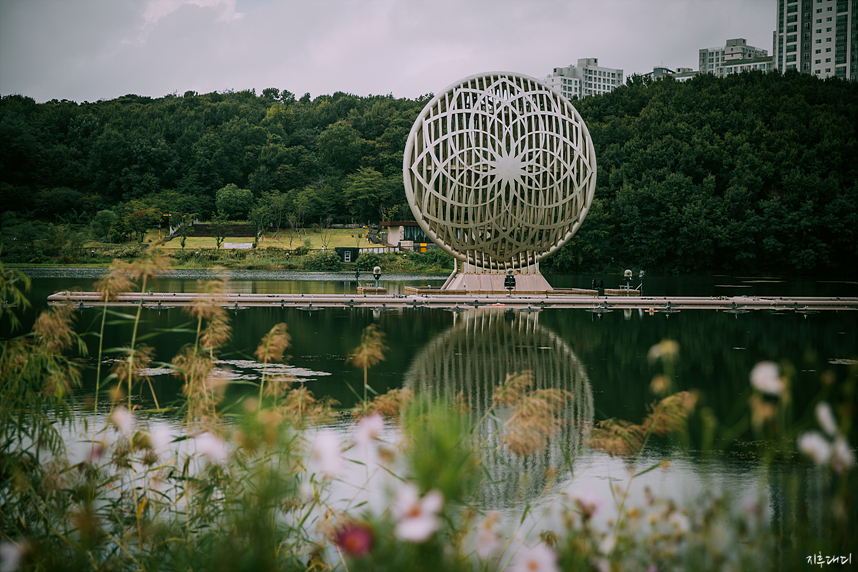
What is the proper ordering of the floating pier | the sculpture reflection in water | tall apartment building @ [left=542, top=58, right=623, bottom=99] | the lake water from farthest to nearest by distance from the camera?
tall apartment building @ [left=542, top=58, right=623, bottom=99]
the floating pier
the lake water
the sculpture reflection in water

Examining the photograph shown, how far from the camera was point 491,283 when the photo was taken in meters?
24.0

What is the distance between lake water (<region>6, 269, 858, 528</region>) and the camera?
6602 mm

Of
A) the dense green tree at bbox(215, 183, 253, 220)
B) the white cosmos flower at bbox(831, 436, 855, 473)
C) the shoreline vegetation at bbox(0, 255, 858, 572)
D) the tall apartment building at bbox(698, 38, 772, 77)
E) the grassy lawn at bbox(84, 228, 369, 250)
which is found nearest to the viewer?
the white cosmos flower at bbox(831, 436, 855, 473)

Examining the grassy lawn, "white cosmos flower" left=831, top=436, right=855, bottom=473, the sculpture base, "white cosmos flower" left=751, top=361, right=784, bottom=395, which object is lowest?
the sculpture base

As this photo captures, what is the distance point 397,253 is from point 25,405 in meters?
39.5

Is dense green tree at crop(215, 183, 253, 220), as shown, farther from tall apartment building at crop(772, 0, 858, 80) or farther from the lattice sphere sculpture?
tall apartment building at crop(772, 0, 858, 80)

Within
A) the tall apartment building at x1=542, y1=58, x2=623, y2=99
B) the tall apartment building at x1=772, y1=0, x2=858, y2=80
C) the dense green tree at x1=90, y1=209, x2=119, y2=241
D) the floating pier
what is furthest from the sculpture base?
the tall apartment building at x1=542, y1=58, x2=623, y2=99

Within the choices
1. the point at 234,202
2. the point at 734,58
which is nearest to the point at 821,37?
the point at 734,58

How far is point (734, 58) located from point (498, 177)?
131932 millimetres

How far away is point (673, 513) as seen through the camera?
2551 millimetres

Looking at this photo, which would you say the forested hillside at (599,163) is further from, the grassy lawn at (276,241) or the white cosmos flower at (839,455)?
the white cosmos flower at (839,455)

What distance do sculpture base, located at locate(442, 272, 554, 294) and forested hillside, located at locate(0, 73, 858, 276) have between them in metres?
15.9

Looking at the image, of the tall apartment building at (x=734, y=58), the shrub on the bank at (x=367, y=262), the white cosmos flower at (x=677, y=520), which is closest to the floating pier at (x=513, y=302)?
the white cosmos flower at (x=677, y=520)

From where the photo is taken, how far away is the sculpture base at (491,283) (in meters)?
23.8
